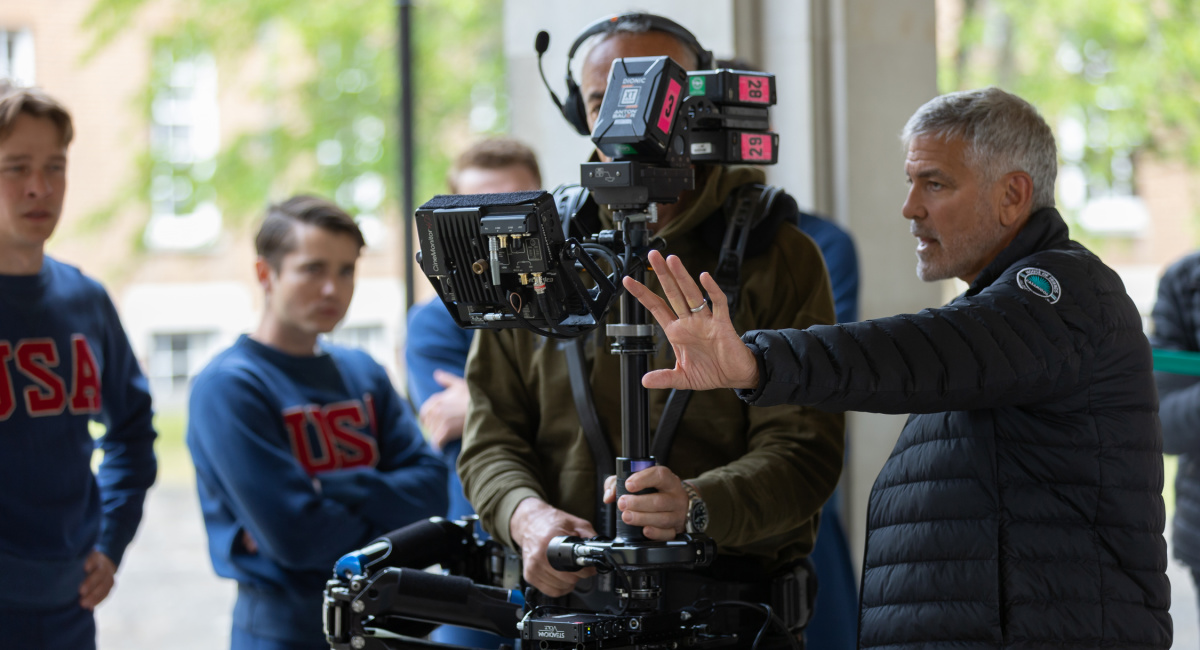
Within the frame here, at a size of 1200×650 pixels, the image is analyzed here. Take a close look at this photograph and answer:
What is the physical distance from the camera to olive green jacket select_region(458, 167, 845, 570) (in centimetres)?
196

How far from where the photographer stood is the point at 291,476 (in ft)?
8.80

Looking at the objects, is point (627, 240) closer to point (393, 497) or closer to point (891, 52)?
point (393, 497)

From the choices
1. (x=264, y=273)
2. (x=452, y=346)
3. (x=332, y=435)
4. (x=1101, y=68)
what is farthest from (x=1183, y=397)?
(x=1101, y=68)

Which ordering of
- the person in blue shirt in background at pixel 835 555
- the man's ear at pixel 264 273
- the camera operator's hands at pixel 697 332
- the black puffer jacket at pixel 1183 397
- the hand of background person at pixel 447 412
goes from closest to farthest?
the camera operator's hands at pixel 697 332 < the person in blue shirt in background at pixel 835 555 < the hand of background person at pixel 447 412 < the man's ear at pixel 264 273 < the black puffer jacket at pixel 1183 397

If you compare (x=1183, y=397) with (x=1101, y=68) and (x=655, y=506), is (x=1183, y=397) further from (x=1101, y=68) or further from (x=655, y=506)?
(x=1101, y=68)

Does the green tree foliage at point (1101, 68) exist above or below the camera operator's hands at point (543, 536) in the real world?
above

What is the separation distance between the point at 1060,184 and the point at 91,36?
306 inches

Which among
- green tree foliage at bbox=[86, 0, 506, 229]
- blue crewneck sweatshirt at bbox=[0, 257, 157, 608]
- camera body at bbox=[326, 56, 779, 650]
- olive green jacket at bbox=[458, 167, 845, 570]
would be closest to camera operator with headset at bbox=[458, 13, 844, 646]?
olive green jacket at bbox=[458, 167, 845, 570]

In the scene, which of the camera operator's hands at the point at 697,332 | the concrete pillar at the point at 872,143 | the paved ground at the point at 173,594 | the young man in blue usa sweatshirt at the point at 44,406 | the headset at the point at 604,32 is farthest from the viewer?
the paved ground at the point at 173,594

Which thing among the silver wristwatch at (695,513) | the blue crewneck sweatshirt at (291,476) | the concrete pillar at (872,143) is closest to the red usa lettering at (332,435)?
the blue crewneck sweatshirt at (291,476)

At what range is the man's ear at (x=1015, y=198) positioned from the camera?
1884 mm

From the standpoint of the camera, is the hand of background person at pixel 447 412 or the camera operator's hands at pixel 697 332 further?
the hand of background person at pixel 447 412

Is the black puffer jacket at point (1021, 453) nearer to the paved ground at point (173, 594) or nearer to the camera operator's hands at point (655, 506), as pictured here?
the camera operator's hands at point (655, 506)

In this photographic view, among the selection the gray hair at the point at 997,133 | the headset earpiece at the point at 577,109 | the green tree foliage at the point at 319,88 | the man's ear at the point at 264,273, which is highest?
the green tree foliage at the point at 319,88
